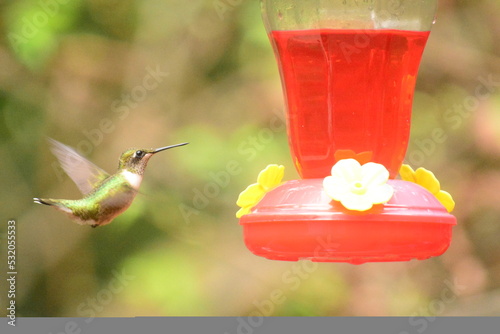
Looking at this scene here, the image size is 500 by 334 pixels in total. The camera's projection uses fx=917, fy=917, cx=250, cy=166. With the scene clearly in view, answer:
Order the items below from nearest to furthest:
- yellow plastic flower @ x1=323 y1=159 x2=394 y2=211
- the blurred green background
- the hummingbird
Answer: yellow plastic flower @ x1=323 y1=159 x2=394 y2=211, the hummingbird, the blurred green background

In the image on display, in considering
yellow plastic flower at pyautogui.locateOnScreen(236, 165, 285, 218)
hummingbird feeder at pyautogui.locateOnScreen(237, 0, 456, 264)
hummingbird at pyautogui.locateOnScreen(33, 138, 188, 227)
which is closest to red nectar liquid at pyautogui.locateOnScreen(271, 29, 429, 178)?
hummingbird feeder at pyautogui.locateOnScreen(237, 0, 456, 264)

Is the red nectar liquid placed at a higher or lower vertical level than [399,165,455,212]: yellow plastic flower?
higher

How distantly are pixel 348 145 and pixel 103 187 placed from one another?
1.09m

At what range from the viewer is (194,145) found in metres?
5.87

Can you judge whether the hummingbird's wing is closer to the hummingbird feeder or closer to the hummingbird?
the hummingbird

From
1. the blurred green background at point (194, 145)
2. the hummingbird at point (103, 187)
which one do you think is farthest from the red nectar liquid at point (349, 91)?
the blurred green background at point (194, 145)

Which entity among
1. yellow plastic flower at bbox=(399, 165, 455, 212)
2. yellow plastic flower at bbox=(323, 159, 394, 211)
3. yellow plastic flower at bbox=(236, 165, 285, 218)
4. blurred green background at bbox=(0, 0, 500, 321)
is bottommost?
blurred green background at bbox=(0, 0, 500, 321)

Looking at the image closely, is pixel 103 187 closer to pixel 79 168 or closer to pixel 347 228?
pixel 79 168

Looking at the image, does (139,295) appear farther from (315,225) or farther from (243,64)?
(315,225)

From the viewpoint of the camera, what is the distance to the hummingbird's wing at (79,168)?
376cm

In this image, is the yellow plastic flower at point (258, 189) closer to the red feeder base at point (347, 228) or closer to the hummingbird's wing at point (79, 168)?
the red feeder base at point (347, 228)

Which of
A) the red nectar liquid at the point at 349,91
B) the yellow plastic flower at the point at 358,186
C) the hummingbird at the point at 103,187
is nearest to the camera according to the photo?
the yellow plastic flower at the point at 358,186

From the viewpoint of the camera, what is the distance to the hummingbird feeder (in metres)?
2.88

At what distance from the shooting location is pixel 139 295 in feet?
19.1
